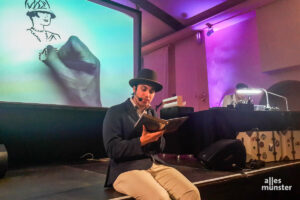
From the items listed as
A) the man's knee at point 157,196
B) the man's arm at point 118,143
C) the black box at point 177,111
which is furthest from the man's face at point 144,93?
the black box at point 177,111

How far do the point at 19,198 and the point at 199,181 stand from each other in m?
1.23

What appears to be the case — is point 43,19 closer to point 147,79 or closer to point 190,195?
point 147,79

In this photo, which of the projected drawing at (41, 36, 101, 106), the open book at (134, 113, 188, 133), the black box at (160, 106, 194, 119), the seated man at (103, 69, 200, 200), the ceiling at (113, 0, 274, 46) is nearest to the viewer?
the open book at (134, 113, 188, 133)

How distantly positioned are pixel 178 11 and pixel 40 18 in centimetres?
375

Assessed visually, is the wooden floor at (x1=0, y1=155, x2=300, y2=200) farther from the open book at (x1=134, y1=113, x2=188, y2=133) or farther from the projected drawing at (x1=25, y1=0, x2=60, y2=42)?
the projected drawing at (x1=25, y1=0, x2=60, y2=42)

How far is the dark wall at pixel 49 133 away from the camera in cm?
272

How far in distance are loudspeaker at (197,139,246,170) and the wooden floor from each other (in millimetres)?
75

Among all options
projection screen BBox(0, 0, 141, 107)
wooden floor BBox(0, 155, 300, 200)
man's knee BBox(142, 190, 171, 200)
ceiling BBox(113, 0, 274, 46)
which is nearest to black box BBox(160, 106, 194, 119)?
projection screen BBox(0, 0, 141, 107)

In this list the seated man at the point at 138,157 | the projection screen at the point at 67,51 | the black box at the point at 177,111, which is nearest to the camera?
the seated man at the point at 138,157

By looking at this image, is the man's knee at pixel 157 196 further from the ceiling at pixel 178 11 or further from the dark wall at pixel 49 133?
the ceiling at pixel 178 11

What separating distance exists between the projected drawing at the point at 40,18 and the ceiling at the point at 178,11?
2790 millimetres

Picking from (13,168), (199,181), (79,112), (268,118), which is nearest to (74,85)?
(79,112)

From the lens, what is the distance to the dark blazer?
1.42 m

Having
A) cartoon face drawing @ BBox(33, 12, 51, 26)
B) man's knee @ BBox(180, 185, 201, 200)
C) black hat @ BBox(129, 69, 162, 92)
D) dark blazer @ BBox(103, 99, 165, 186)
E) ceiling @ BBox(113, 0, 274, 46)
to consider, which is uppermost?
ceiling @ BBox(113, 0, 274, 46)
